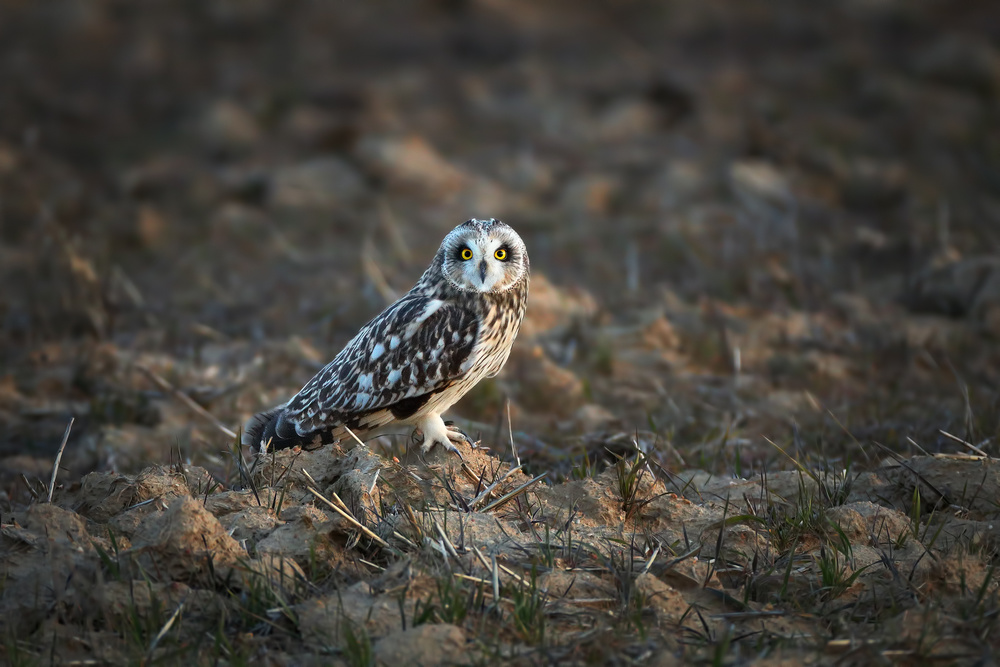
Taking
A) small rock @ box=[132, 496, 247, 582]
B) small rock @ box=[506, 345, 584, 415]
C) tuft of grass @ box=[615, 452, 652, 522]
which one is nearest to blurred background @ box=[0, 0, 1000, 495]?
small rock @ box=[506, 345, 584, 415]

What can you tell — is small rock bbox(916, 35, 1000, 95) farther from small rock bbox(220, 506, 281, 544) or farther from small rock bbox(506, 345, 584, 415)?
small rock bbox(220, 506, 281, 544)

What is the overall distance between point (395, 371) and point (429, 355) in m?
0.17

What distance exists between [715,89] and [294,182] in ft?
20.1

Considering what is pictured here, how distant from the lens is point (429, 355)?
174 inches

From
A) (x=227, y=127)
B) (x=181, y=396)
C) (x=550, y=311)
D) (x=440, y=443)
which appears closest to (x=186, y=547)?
(x=440, y=443)

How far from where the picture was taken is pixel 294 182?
36.3 feet

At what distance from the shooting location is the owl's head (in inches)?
175

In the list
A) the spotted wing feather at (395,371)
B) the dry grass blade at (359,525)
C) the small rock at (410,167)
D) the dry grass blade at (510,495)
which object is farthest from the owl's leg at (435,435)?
the small rock at (410,167)

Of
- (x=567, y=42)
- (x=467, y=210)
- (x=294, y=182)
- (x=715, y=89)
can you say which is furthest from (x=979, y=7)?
(x=294, y=182)

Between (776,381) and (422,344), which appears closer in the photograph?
(422,344)

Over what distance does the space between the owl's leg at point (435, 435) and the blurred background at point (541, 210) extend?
0.71m

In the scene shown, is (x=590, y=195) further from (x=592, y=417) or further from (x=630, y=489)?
(x=630, y=489)

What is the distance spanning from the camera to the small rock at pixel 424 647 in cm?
284

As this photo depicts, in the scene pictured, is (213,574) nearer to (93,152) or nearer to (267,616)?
(267,616)
